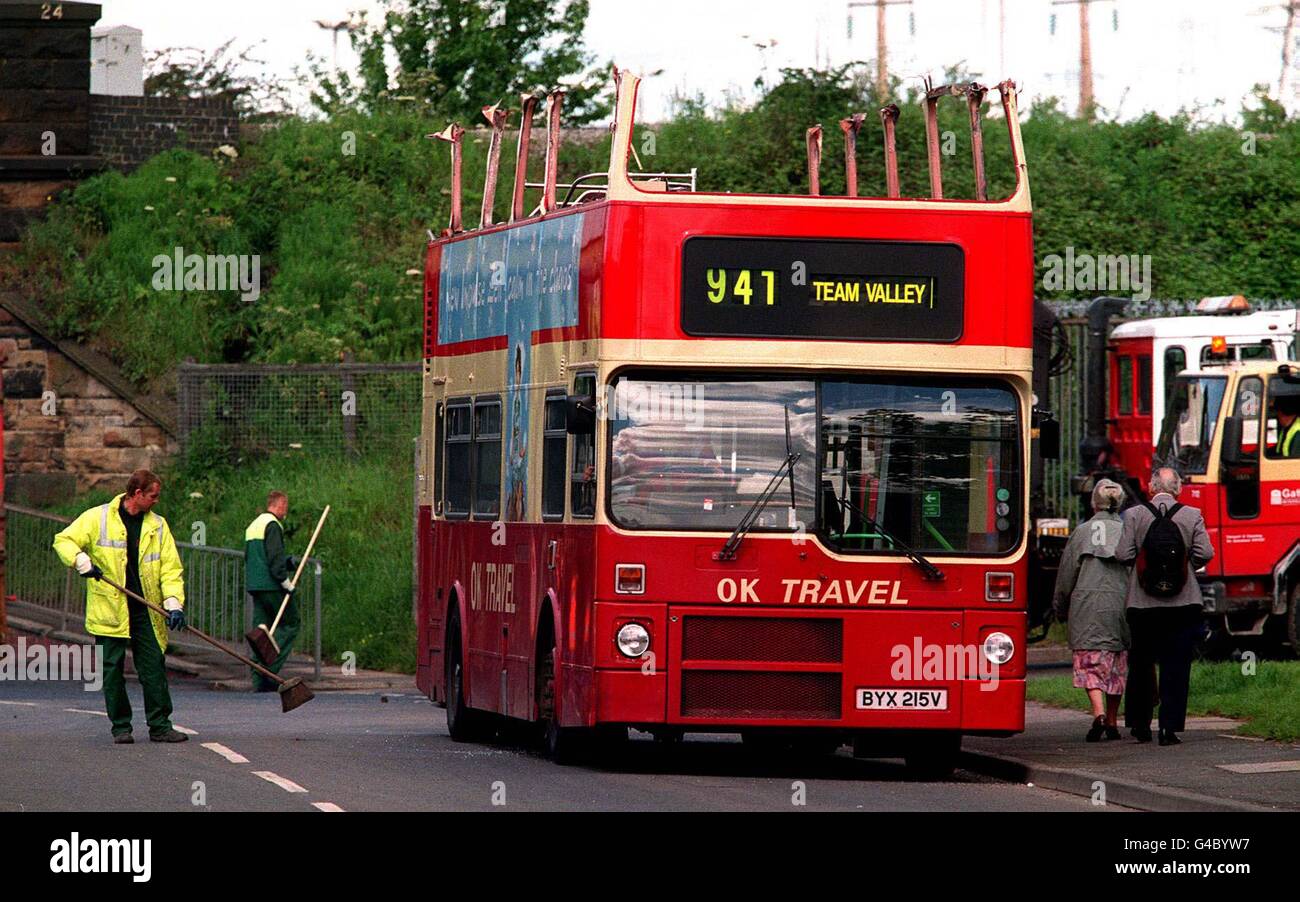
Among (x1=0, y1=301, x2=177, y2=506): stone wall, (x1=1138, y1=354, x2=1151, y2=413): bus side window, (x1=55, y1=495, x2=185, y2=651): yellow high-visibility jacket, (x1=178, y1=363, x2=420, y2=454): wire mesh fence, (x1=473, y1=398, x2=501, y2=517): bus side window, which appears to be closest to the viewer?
(x1=55, y1=495, x2=185, y2=651): yellow high-visibility jacket

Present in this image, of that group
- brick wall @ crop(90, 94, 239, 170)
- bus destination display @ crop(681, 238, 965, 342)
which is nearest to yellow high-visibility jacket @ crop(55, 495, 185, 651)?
bus destination display @ crop(681, 238, 965, 342)

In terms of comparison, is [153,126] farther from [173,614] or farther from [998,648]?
[998,648]

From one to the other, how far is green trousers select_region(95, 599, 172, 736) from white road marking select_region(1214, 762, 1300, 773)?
6961 mm

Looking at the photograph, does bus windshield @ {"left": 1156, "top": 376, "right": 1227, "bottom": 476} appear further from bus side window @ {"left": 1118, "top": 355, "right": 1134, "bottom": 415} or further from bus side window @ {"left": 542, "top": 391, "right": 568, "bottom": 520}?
bus side window @ {"left": 542, "top": 391, "right": 568, "bottom": 520}

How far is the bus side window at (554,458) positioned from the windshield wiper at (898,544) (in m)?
1.81

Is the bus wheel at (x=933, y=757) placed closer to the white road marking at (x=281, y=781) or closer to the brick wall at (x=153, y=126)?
the white road marking at (x=281, y=781)

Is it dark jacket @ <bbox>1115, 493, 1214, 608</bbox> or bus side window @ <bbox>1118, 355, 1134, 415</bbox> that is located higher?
bus side window @ <bbox>1118, 355, 1134, 415</bbox>

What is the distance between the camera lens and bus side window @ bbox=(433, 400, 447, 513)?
63.9 ft

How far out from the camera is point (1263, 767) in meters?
15.0

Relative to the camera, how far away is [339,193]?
38.9 metres

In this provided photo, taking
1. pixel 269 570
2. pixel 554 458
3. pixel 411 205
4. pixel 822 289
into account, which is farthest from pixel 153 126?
pixel 822 289

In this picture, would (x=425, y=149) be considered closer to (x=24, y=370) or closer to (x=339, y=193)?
(x=339, y=193)

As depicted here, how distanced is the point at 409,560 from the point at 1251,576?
9.56 meters

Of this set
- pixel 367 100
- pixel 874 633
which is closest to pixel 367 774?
pixel 874 633
